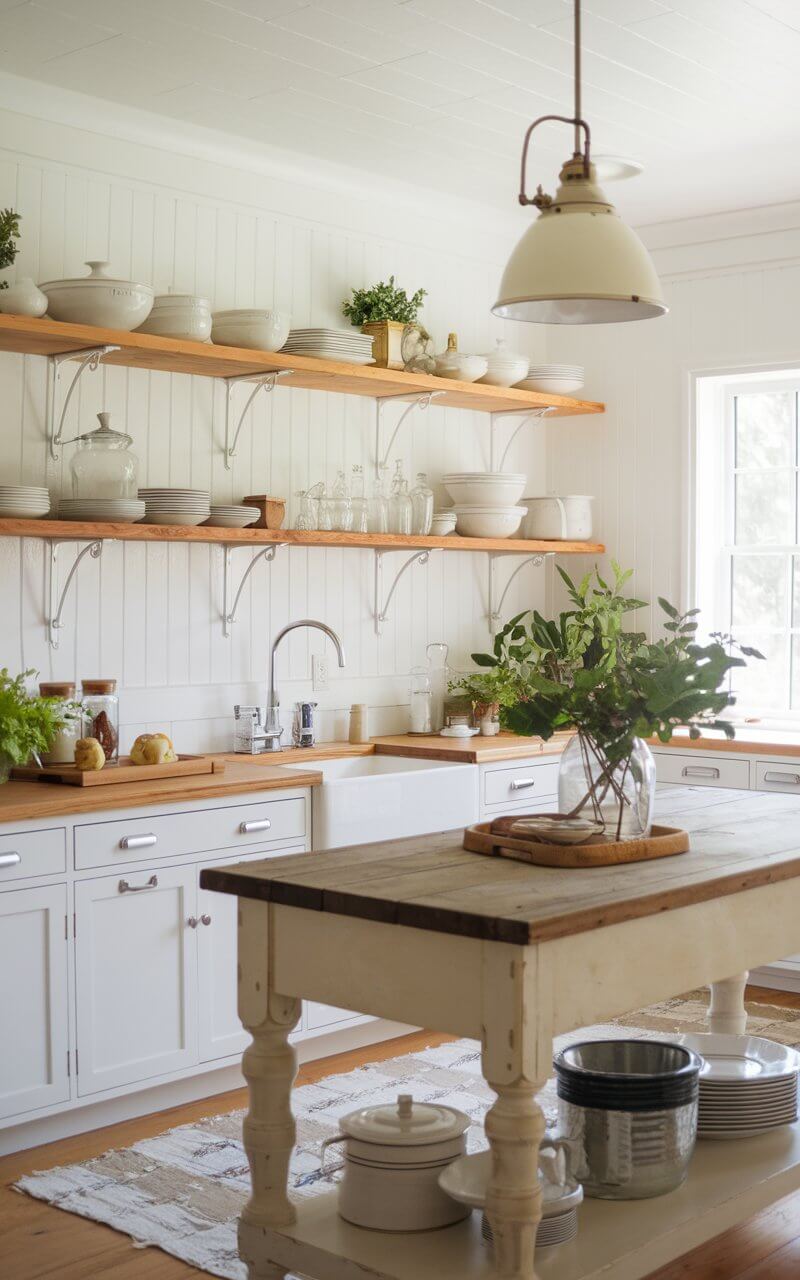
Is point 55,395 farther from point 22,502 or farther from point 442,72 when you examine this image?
point 442,72

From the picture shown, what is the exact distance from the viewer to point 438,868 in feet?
8.11

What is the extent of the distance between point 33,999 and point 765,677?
3.43 meters

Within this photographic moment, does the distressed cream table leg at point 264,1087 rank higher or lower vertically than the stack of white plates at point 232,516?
lower

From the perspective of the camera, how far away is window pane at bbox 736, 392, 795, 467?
226 inches

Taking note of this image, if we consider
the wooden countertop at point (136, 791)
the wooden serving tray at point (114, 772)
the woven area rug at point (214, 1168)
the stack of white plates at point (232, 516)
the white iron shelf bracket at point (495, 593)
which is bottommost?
the woven area rug at point (214, 1168)

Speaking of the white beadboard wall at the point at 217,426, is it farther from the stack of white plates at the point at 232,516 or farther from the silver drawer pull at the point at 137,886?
the silver drawer pull at the point at 137,886

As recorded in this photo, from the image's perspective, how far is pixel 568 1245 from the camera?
235 cm

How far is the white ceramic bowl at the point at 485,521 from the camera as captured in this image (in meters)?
5.43

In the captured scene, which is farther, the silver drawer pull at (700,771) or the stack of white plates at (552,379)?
the stack of white plates at (552,379)

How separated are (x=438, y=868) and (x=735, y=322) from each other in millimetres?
3757

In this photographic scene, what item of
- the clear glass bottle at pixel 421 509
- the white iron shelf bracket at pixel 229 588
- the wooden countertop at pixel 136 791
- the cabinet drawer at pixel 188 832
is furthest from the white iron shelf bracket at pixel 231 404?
the cabinet drawer at pixel 188 832

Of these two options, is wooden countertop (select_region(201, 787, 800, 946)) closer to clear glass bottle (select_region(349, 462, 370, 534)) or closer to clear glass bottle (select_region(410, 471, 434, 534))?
clear glass bottle (select_region(349, 462, 370, 534))

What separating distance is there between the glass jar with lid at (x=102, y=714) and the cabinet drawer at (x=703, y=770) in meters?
2.20

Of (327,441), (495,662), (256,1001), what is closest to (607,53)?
(327,441)
